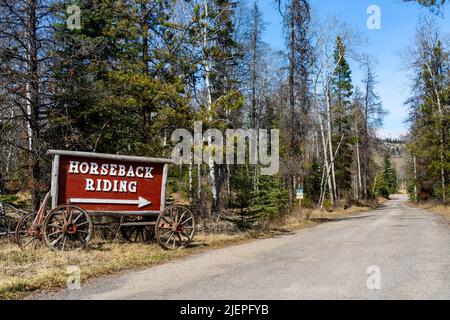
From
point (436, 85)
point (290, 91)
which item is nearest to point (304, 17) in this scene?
point (290, 91)

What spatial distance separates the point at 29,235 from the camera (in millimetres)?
9672

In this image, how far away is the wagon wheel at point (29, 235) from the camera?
9.44 m

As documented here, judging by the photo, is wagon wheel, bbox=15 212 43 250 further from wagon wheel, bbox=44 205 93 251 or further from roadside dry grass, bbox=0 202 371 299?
wagon wheel, bbox=44 205 93 251

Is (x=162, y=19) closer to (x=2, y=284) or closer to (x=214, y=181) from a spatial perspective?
(x=214, y=181)

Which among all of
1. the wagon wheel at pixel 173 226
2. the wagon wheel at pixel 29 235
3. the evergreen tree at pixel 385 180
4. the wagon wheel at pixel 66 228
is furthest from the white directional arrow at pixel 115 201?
the evergreen tree at pixel 385 180

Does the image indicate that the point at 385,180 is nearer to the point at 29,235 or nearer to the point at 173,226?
the point at 173,226

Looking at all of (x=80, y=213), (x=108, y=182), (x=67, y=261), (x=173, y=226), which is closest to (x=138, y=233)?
(x=173, y=226)

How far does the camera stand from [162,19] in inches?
531

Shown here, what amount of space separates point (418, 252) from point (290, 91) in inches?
561

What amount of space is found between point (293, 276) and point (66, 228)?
5.02m

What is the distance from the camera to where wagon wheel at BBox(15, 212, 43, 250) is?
372 inches

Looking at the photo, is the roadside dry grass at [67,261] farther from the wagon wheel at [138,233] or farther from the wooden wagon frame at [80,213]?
the wagon wheel at [138,233]

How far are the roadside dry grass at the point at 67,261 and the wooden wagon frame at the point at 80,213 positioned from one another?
331 mm

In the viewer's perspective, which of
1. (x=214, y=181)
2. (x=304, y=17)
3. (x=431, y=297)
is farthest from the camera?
(x=304, y=17)
